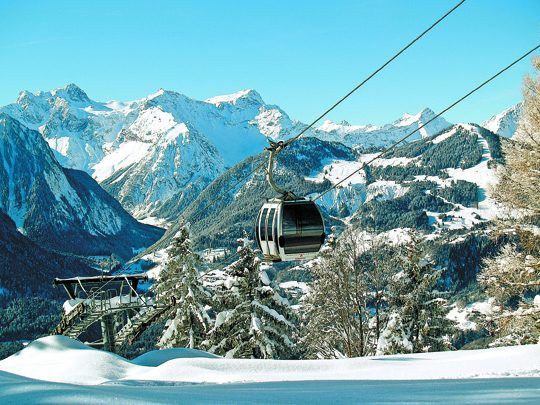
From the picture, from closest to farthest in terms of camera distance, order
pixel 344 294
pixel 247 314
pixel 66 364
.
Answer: pixel 66 364, pixel 344 294, pixel 247 314

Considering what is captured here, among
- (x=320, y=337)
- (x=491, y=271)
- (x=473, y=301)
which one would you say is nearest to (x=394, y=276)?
(x=320, y=337)

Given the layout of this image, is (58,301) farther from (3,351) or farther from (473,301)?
(473,301)

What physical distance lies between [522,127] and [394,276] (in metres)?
12.9

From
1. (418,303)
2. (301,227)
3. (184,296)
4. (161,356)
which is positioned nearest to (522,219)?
(301,227)

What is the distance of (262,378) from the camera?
9.36 metres

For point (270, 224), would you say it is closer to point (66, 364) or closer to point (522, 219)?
point (66, 364)

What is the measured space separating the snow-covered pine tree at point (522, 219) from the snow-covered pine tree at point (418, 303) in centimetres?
1017

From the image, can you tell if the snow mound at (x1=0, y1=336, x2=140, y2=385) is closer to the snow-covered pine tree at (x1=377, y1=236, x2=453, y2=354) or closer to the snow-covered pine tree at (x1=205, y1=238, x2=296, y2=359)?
the snow-covered pine tree at (x1=205, y1=238, x2=296, y2=359)

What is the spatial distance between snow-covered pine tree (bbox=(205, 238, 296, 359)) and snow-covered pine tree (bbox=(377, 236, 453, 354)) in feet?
18.5

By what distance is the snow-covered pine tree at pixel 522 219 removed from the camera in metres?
14.7

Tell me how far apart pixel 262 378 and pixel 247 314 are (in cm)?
1426

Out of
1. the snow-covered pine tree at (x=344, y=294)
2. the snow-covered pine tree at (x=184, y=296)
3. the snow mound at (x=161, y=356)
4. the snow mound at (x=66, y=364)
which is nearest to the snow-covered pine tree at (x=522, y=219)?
the snow-covered pine tree at (x=344, y=294)

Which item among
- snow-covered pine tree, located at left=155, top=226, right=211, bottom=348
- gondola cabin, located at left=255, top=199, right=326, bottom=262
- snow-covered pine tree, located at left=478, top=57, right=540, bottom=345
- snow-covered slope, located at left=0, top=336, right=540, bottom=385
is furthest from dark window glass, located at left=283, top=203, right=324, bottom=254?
snow-covered pine tree, located at left=155, top=226, right=211, bottom=348

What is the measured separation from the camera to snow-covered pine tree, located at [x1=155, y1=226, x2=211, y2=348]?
24703mm
